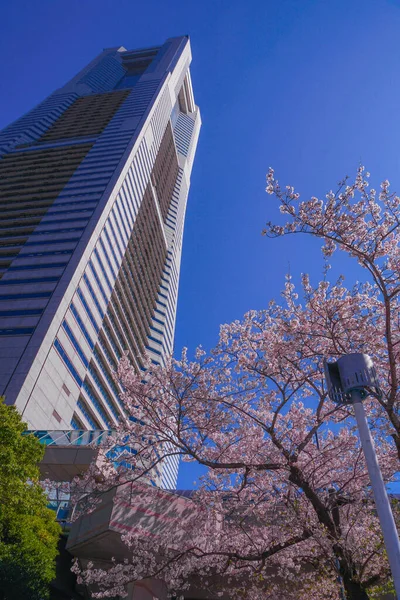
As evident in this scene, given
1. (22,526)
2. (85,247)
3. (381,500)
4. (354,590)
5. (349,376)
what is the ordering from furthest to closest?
(85,247) → (22,526) → (354,590) → (349,376) → (381,500)

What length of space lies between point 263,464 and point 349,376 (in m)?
4.17

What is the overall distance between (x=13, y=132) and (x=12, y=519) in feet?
345

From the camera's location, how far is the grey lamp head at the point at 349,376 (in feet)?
16.8

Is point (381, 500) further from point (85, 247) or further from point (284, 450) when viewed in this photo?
point (85, 247)

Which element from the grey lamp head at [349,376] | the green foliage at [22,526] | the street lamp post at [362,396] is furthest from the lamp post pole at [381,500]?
the green foliage at [22,526]

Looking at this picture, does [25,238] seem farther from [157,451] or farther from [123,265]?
[157,451]

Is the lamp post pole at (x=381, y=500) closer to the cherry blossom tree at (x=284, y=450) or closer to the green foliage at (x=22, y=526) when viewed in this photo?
the cherry blossom tree at (x=284, y=450)

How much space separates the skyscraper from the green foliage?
1480 cm

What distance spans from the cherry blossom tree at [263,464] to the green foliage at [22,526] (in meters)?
2.32

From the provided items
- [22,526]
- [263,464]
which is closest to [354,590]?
[263,464]

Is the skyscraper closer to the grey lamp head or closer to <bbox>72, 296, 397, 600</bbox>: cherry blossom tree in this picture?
<bbox>72, 296, 397, 600</bbox>: cherry blossom tree

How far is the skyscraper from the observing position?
162 feet

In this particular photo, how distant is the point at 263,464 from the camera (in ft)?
27.8

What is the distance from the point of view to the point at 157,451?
11.3 m
